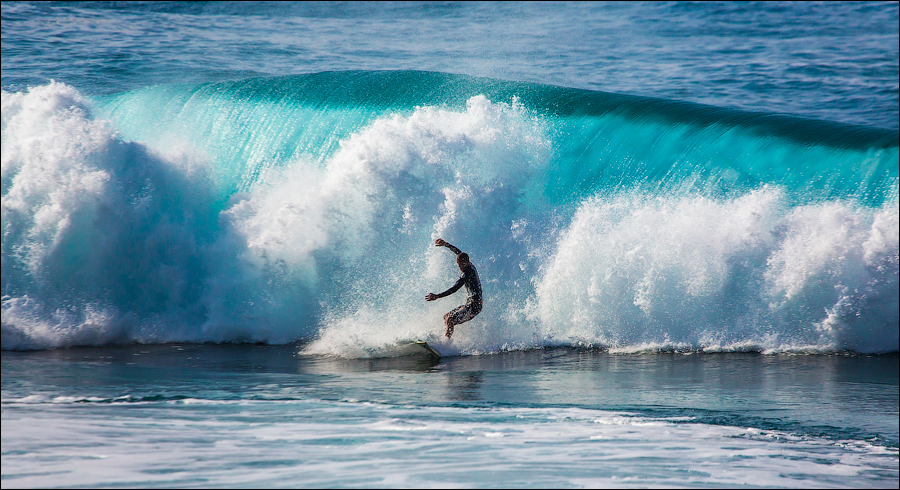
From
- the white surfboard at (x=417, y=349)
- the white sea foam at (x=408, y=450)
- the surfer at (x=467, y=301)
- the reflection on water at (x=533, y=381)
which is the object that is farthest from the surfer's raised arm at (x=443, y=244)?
the white sea foam at (x=408, y=450)

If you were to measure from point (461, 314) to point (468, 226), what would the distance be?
138 cm

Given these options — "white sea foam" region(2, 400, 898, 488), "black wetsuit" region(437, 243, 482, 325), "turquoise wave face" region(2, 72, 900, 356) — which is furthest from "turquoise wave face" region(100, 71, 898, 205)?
"white sea foam" region(2, 400, 898, 488)

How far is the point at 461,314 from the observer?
771 cm

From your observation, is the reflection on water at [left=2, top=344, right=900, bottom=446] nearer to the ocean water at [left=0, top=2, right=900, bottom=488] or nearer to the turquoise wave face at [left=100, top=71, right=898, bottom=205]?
the ocean water at [left=0, top=2, right=900, bottom=488]

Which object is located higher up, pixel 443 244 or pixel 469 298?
pixel 443 244

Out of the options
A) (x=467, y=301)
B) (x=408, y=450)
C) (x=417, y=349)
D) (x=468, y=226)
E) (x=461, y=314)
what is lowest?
(x=408, y=450)

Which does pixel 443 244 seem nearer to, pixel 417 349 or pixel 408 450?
pixel 417 349

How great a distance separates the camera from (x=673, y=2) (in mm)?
16484

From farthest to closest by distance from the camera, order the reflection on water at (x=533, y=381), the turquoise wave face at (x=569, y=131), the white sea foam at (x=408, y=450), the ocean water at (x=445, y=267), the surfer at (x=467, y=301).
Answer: the turquoise wave face at (x=569, y=131), the surfer at (x=467, y=301), the reflection on water at (x=533, y=381), the ocean water at (x=445, y=267), the white sea foam at (x=408, y=450)

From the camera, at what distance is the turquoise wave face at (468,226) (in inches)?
311

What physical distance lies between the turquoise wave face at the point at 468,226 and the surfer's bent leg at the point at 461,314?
1.00 feet

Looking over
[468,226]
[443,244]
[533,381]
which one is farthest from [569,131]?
[533,381]

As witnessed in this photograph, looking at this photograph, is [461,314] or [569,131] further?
[569,131]

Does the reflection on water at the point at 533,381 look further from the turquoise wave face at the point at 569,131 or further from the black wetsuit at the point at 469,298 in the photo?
the turquoise wave face at the point at 569,131
